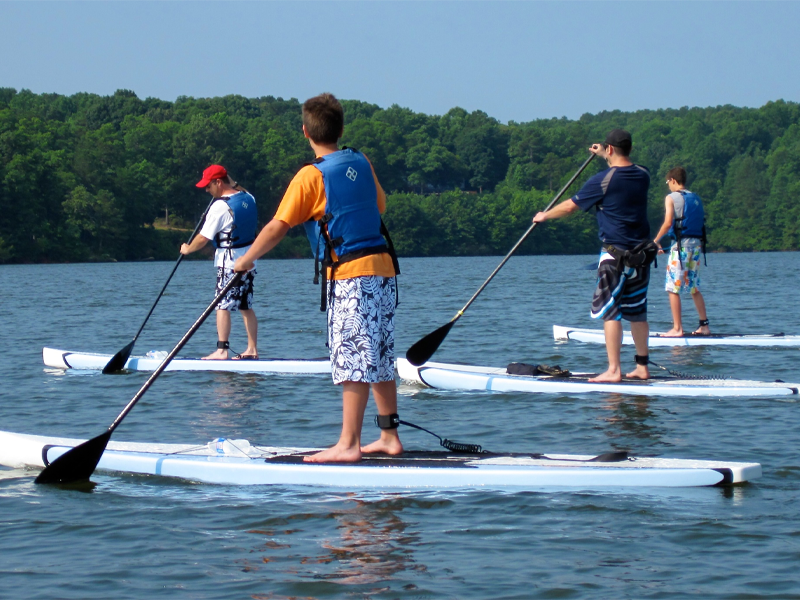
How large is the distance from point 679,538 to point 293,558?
1.81 metres

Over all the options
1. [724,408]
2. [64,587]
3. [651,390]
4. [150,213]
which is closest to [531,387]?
[651,390]

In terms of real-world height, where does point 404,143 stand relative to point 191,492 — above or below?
above

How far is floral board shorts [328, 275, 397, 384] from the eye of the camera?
5770 millimetres

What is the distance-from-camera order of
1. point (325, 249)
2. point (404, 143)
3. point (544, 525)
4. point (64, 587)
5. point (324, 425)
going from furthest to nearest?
point (404, 143)
point (324, 425)
point (325, 249)
point (544, 525)
point (64, 587)

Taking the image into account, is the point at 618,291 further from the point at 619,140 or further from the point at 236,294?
the point at 236,294

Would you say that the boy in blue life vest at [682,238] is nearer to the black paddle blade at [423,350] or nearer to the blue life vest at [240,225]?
the blue life vest at [240,225]

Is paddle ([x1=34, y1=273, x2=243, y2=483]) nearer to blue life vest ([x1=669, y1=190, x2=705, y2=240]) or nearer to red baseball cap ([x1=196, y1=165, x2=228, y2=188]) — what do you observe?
red baseball cap ([x1=196, y1=165, x2=228, y2=188])

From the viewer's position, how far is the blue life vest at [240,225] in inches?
412

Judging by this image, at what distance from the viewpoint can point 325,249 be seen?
580 cm

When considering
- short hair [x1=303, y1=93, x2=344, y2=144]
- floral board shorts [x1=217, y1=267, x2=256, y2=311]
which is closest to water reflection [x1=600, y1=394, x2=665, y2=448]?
short hair [x1=303, y1=93, x2=344, y2=144]

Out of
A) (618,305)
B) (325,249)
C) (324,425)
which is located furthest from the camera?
(618,305)

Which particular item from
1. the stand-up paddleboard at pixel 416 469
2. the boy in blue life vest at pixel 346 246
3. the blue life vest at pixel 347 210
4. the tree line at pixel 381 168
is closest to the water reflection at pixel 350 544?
the stand-up paddleboard at pixel 416 469

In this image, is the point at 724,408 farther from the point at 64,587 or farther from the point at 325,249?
the point at 64,587

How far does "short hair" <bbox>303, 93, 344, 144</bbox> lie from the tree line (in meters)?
64.8
